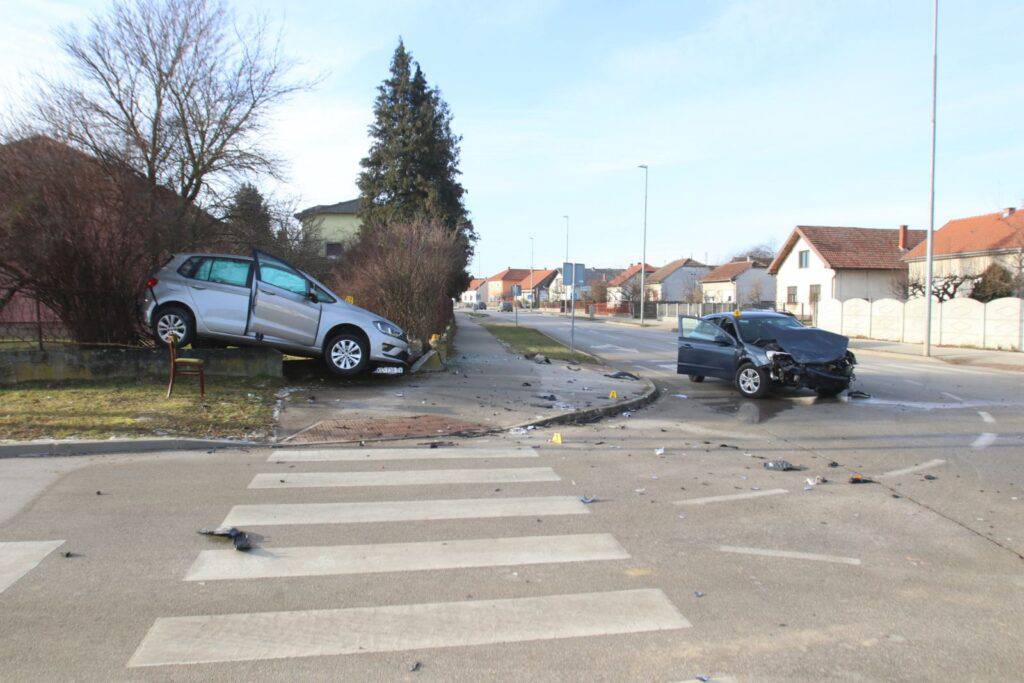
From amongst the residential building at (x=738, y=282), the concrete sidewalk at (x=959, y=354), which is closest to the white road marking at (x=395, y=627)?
the concrete sidewalk at (x=959, y=354)

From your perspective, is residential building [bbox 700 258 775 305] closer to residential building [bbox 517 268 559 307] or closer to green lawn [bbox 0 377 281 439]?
residential building [bbox 517 268 559 307]

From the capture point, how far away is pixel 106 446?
25.6ft

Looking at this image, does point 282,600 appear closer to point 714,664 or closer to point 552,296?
point 714,664

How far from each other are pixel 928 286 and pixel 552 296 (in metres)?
104

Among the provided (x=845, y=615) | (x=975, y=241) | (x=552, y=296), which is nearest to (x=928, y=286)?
(x=975, y=241)

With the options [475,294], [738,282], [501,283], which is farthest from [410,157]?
[475,294]

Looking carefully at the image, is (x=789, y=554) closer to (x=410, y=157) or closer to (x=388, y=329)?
(x=388, y=329)

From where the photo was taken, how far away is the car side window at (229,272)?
11.4 meters

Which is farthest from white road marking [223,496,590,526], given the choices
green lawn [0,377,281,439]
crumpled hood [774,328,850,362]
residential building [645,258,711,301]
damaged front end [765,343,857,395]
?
residential building [645,258,711,301]

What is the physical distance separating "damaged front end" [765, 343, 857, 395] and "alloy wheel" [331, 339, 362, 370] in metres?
7.18

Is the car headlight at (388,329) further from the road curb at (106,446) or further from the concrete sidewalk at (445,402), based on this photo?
the road curb at (106,446)

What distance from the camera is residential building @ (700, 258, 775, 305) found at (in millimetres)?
70375

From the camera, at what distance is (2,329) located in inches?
468

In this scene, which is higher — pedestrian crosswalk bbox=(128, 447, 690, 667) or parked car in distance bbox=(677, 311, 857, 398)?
parked car in distance bbox=(677, 311, 857, 398)
